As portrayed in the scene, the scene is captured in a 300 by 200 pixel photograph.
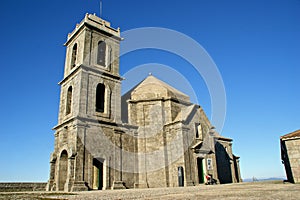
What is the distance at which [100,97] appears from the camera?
957 inches

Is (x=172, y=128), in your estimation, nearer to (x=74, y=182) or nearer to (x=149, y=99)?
(x=149, y=99)

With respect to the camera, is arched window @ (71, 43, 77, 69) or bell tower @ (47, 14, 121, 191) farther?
arched window @ (71, 43, 77, 69)

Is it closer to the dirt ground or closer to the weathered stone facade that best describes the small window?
the weathered stone facade

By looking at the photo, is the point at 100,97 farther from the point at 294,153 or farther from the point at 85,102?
the point at 294,153

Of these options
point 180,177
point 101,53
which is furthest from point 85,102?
point 180,177

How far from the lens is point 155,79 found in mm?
30641

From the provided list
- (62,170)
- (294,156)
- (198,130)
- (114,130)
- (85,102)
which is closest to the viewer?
(294,156)

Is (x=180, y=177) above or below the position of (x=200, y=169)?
below

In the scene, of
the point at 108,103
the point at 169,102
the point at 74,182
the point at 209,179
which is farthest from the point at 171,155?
the point at 74,182

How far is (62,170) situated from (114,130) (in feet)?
18.8

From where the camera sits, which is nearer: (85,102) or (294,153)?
(294,153)

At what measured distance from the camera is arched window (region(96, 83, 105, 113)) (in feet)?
78.2

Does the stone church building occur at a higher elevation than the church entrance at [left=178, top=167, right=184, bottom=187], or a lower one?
higher

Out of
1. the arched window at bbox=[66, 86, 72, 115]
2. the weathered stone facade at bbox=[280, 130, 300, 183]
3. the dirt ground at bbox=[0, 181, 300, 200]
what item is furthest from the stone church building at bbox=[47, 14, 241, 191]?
the weathered stone facade at bbox=[280, 130, 300, 183]
